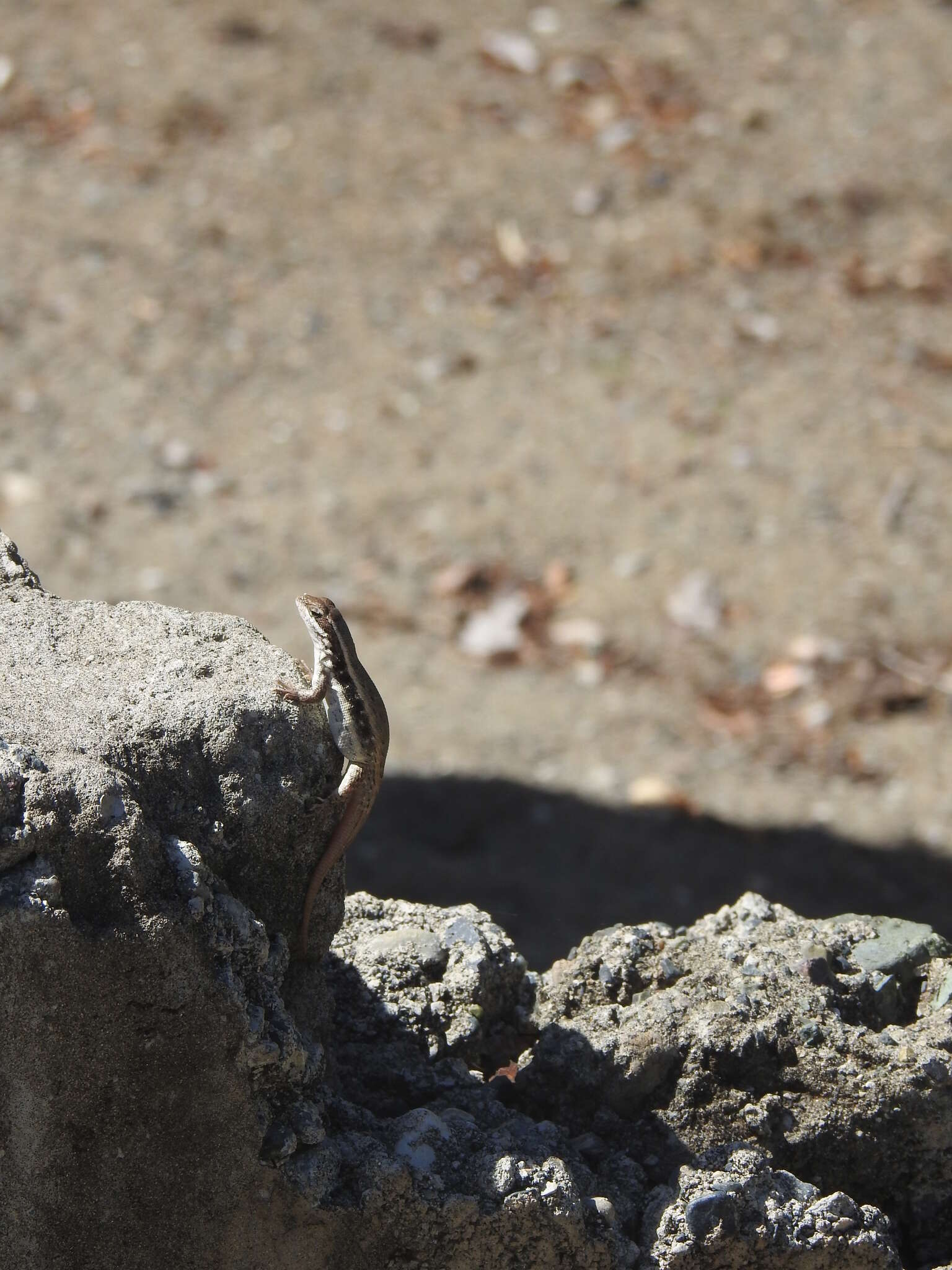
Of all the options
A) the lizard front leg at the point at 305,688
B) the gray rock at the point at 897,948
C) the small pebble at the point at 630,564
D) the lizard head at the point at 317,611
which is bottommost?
the small pebble at the point at 630,564

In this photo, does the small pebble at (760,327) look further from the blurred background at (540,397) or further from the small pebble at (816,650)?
the small pebble at (816,650)

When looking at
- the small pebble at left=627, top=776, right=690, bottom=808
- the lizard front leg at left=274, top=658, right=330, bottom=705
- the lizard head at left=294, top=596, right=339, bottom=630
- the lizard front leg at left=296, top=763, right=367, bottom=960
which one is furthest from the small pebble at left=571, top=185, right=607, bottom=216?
the lizard front leg at left=296, top=763, right=367, bottom=960

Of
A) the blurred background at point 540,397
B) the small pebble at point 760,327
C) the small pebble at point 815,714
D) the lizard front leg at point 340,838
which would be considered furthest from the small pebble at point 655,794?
the lizard front leg at point 340,838

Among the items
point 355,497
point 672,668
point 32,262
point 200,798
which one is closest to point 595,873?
point 672,668

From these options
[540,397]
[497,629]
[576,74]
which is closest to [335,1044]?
[497,629]

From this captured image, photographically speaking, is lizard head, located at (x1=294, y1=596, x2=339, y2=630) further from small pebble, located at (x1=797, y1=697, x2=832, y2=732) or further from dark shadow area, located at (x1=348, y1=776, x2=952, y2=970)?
small pebble, located at (x1=797, y1=697, x2=832, y2=732)

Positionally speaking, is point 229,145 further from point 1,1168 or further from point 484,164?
point 1,1168
